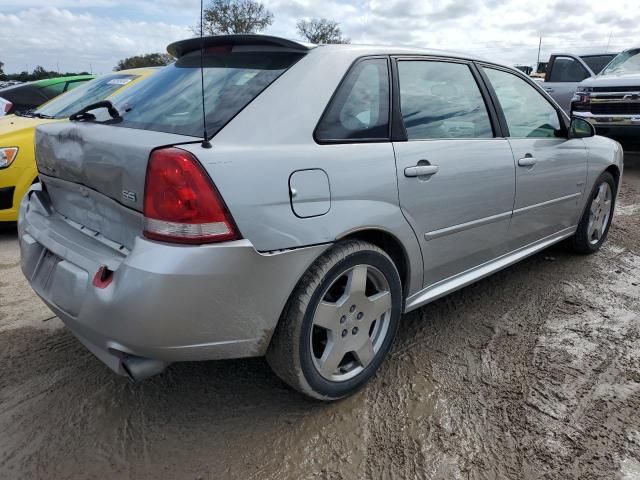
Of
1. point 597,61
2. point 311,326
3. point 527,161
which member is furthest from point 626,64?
point 311,326

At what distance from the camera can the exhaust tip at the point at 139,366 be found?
1933mm

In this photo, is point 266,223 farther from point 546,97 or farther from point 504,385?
point 546,97

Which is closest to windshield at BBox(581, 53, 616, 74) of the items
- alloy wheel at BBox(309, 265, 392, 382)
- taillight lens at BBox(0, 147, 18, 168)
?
alloy wheel at BBox(309, 265, 392, 382)

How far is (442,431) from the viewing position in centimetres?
221

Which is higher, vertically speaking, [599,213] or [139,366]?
[599,213]

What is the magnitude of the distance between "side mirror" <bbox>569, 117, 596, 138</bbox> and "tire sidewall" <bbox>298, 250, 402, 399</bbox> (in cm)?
212

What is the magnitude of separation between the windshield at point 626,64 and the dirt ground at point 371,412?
22.9ft

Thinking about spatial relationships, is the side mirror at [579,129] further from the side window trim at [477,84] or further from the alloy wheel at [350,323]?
the alloy wheel at [350,323]

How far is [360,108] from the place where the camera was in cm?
237

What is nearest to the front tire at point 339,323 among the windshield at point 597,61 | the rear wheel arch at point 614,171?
the rear wheel arch at point 614,171

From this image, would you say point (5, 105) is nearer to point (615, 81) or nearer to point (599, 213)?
point (599, 213)

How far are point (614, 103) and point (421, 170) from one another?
702 centimetres

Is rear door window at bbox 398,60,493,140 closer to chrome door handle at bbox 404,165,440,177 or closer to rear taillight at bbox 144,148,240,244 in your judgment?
chrome door handle at bbox 404,165,440,177

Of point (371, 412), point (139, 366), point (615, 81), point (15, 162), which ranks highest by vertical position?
point (615, 81)
